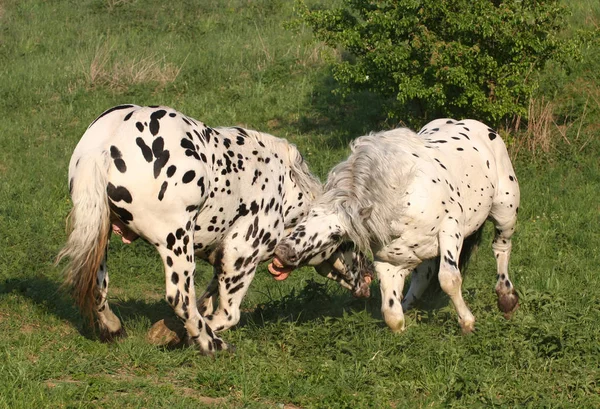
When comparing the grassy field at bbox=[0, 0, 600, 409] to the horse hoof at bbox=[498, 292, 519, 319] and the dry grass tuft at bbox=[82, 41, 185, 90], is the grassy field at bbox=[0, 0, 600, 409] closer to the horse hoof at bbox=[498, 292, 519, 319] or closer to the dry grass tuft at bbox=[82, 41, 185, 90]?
the dry grass tuft at bbox=[82, 41, 185, 90]

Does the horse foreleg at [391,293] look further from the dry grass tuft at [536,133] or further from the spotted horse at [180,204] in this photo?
the dry grass tuft at [536,133]

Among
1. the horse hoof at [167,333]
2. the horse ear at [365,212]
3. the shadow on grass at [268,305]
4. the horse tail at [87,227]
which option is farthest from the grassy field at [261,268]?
the horse ear at [365,212]

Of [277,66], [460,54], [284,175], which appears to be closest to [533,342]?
[284,175]

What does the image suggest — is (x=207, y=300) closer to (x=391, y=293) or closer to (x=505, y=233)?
(x=391, y=293)

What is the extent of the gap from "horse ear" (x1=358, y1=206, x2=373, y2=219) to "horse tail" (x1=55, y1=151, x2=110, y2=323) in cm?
A: 185

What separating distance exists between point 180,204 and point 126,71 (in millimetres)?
10310

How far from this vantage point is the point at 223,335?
279 inches

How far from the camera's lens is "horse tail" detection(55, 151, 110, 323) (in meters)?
5.91

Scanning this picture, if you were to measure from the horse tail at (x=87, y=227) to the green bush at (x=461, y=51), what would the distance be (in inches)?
247

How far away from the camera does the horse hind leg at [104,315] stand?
6.52 metres

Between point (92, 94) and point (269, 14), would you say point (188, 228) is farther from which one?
point (269, 14)

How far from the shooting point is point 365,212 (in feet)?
21.0

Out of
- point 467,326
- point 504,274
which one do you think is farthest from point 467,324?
point 504,274

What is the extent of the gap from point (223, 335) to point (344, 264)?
127 cm
